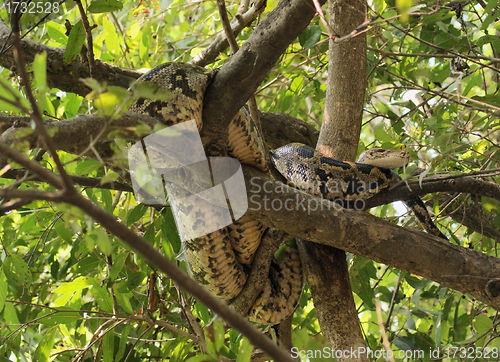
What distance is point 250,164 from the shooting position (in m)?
2.86

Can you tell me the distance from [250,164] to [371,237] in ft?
2.96

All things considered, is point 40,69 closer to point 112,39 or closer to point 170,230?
point 170,230

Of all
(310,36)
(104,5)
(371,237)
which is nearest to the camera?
(104,5)

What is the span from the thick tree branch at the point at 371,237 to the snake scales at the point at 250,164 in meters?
0.36

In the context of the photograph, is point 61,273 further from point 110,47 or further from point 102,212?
point 102,212

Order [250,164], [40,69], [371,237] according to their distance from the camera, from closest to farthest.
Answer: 1. [40,69]
2. [371,237]
3. [250,164]

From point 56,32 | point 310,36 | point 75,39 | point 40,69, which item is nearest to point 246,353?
point 40,69

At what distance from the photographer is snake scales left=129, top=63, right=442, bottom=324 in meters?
2.27

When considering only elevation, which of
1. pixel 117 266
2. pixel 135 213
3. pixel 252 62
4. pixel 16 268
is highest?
pixel 252 62

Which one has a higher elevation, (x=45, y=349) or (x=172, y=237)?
(x=172, y=237)

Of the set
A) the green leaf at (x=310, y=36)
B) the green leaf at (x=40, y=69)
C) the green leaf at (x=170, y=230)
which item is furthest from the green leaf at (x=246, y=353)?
the green leaf at (x=310, y=36)

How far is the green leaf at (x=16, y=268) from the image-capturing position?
262cm

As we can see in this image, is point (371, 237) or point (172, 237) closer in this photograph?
point (371, 237)

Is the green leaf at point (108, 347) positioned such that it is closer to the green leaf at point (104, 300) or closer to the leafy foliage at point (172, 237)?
the leafy foliage at point (172, 237)
